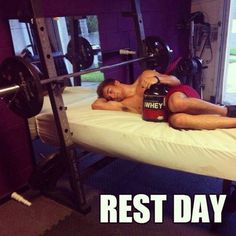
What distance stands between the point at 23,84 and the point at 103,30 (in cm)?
150

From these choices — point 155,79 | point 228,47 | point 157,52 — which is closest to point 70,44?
point 157,52

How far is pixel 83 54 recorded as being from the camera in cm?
262

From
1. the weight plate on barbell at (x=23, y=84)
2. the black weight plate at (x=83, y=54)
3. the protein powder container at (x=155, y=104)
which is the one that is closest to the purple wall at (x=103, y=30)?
the black weight plate at (x=83, y=54)

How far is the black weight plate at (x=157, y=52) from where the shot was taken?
2.59 m

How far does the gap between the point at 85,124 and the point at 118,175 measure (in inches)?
30.2

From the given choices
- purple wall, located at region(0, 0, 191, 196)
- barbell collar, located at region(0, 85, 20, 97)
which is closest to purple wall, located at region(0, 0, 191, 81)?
purple wall, located at region(0, 0, 191, 196)

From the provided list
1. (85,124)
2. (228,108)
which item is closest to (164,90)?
(228,108)

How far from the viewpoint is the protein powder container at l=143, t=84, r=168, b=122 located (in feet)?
5.66

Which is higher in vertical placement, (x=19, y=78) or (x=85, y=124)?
(x=19, y=78)

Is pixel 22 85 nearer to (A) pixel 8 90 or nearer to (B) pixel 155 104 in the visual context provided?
(A) pixel 8 90

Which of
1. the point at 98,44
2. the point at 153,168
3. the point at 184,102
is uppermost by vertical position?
the point at 98,44

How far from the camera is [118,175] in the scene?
2.38 m

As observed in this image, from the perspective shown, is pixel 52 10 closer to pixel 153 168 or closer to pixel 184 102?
pixel 184 102

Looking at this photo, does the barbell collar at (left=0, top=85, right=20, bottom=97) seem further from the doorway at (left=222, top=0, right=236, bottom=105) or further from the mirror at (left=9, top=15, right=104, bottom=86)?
the doorway at (left=222, top=0, right=236, bottom=105)
